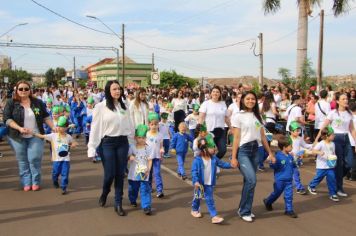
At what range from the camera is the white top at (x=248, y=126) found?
5.95 meters

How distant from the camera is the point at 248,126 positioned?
5.96 m

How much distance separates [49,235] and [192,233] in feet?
5.81

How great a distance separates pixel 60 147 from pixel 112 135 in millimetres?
1956

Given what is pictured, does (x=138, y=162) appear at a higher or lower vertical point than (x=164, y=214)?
higher

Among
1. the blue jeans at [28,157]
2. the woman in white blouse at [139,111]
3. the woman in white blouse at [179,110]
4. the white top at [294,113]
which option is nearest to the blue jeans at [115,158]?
the woman in white blouse at [139,111]

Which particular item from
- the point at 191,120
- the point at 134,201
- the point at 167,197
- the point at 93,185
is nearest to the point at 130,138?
the point at 134,201

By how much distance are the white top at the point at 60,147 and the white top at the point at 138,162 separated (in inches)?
69.5

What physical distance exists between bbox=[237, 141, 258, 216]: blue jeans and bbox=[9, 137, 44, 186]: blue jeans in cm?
376

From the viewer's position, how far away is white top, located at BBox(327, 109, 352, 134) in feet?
25.0

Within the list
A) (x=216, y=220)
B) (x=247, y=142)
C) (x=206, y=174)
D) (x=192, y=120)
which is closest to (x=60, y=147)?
(x=206, y=174)

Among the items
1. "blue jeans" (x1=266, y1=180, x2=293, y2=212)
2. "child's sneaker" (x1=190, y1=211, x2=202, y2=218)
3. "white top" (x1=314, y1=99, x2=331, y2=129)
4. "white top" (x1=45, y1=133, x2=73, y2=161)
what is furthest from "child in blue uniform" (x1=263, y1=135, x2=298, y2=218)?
"white top" (x1=314, y1=99, x2=331, y2=129)

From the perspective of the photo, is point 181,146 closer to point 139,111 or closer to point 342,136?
point 139,111

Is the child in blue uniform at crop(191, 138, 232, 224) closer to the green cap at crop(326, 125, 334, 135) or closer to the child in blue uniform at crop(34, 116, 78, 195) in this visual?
the green cap at crop(326, 125, 334, 135)

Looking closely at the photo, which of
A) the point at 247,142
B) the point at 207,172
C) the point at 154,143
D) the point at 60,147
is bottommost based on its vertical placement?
the point at 207,172
